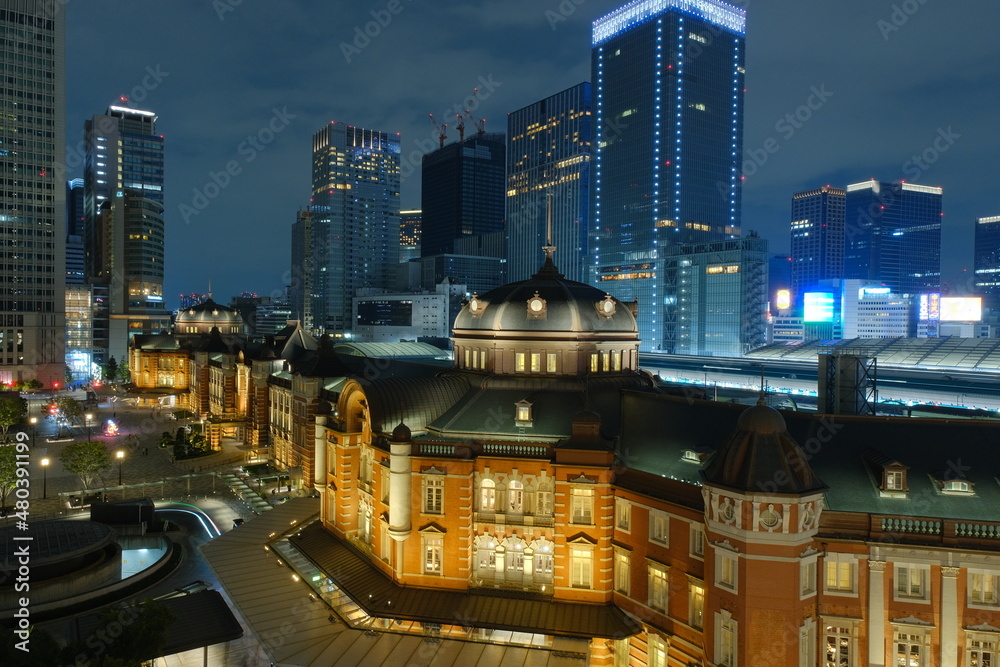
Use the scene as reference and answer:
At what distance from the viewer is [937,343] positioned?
102875 millimetres

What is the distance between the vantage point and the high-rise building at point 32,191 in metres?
122

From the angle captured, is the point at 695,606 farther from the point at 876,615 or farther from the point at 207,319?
the point at 207,319

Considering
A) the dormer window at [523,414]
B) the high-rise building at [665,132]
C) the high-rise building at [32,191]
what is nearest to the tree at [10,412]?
the high-rise building at [32,191]

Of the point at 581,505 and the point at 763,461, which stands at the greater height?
the point at 763,461

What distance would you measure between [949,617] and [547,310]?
27088 millimetres

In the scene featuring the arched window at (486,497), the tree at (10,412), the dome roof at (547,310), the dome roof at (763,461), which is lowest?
the tree at (10,412)

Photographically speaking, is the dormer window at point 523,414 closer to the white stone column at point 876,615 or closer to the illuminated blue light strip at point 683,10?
the white stone column at point 876,615

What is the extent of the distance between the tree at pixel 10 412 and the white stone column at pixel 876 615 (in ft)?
313

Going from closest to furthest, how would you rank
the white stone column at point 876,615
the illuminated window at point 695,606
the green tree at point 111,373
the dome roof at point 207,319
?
the white stone column at point 876,615 → the illuminated window at point 695,606 → the dome roof at point 207,319 → the green tree at point 111,373

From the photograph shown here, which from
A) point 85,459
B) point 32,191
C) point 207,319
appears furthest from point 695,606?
point 32,191

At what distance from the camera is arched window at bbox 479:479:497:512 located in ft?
123

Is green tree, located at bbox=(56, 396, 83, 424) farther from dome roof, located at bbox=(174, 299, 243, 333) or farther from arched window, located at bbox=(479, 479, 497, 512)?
arched window, located at bbox=(479, 479, 497, 512)

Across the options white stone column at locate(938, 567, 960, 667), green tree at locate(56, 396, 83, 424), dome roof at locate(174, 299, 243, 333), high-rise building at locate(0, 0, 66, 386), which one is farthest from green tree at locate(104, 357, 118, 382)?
white stone column at locate(938, 567, 960, 667)

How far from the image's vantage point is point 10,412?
84562mm
